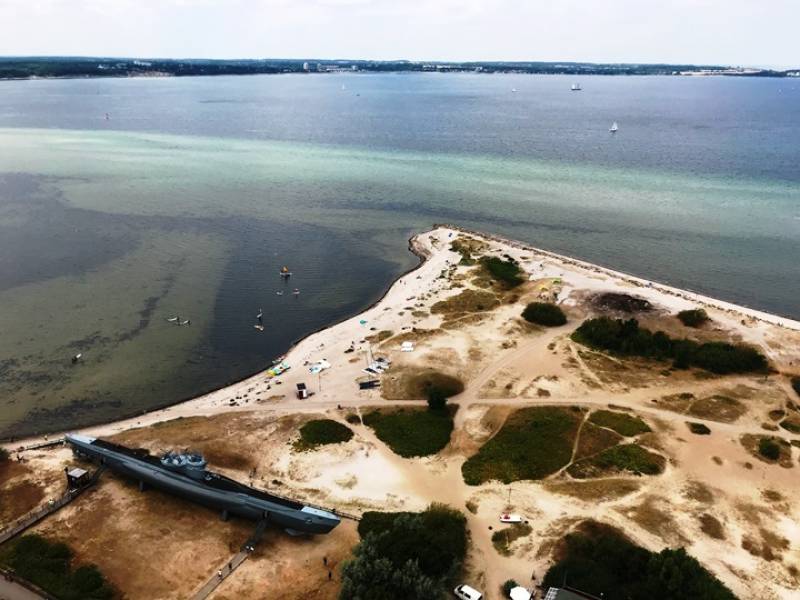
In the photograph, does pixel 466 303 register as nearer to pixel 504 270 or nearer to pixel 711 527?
pixel 504 270

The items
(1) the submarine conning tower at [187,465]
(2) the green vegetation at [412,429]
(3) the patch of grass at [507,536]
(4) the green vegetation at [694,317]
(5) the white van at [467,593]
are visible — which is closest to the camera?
(5) the white van at [467,593]

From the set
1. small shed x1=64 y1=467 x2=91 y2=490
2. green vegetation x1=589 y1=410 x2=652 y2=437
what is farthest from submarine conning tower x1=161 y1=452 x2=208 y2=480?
green vegetation x1=589 y1=410 x2=652 y2=437

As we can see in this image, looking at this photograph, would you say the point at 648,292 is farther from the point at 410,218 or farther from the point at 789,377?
the point at 410,218

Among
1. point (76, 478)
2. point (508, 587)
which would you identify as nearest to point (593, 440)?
point (508, 587)

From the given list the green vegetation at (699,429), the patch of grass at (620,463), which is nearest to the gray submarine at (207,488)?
the patch of grass at (620,463)

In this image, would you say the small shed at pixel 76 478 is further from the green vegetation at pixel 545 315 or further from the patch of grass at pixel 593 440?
the green vegetation at pixel 545 315
